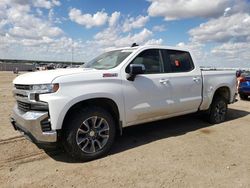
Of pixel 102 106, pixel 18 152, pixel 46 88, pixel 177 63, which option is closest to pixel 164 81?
pixel 177 63

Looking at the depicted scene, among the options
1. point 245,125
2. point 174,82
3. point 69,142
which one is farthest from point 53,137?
point 245,125

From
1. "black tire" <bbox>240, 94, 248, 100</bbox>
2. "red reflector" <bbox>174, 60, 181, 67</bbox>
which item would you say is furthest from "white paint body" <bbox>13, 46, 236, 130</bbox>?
"black tire" <bbox>240, 94, 248, 100</bbox>

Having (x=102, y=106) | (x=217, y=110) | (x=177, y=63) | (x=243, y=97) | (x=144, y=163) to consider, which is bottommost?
(x=144, y=163)

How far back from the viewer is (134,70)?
4.80 m

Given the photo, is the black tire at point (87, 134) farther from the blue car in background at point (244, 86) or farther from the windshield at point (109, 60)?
the blue car in background at point (244, 86)

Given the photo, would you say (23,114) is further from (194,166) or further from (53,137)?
(194,166)

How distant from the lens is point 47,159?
14.8ft

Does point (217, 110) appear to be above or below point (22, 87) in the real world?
below

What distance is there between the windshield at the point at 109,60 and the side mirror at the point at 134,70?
366 millimetres

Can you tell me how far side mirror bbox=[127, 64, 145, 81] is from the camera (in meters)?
4.79

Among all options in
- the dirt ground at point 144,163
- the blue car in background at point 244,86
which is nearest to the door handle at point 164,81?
the dirt ground at point 144,163

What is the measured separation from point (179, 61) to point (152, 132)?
174 centimetres

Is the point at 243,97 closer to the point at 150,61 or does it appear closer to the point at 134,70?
the point at 150,61

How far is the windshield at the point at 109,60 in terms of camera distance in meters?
5.19
